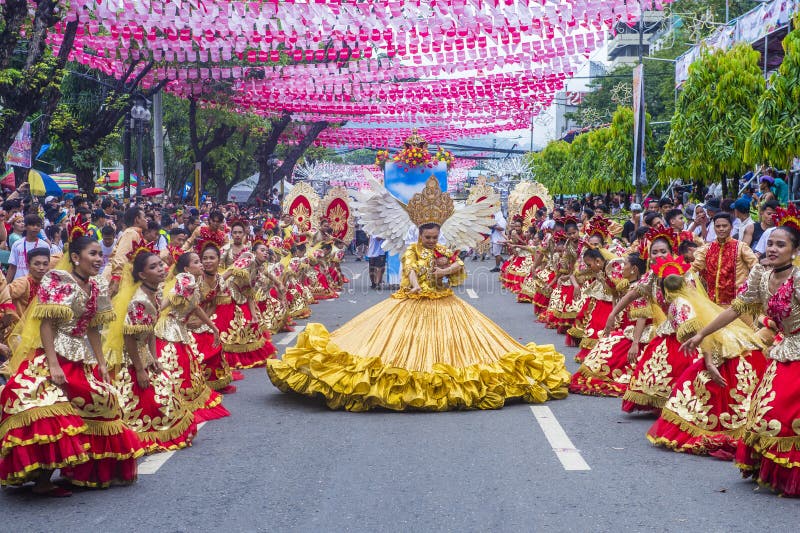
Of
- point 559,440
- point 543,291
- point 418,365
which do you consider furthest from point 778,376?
point 543,291

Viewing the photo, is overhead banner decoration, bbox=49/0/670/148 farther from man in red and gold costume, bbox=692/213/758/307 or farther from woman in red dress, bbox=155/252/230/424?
woman in red dress, bbox=155/252/230/424

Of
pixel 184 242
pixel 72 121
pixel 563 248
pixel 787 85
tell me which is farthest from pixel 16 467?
pixel 72 121

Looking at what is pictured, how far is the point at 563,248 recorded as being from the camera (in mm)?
15414

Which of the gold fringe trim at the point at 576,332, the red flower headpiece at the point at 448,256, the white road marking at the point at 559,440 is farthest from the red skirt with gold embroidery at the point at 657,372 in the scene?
the gold fringe trim at the point at 576,332

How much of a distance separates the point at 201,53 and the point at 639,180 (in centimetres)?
1060

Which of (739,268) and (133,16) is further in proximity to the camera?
(133,16)

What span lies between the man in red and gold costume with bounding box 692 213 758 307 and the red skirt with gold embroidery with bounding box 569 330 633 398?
165 centimetres

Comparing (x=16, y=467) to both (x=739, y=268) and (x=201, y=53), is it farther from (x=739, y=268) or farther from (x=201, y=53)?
(x=201, y=53)

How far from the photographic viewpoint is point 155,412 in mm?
7477

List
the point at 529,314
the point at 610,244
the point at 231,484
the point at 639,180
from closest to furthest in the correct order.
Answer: the point at 231,484
the point at 610,244
the point at 529,314
the point at 639,180

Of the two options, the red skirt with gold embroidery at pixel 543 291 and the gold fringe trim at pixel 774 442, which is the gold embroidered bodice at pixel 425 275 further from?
the red skirt with gold embroidery at pixel 543 291

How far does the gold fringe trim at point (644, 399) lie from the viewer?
8385 millimetres

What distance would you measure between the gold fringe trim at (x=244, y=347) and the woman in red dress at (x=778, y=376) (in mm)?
6500

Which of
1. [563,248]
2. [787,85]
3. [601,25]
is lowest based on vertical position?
[563,248]
